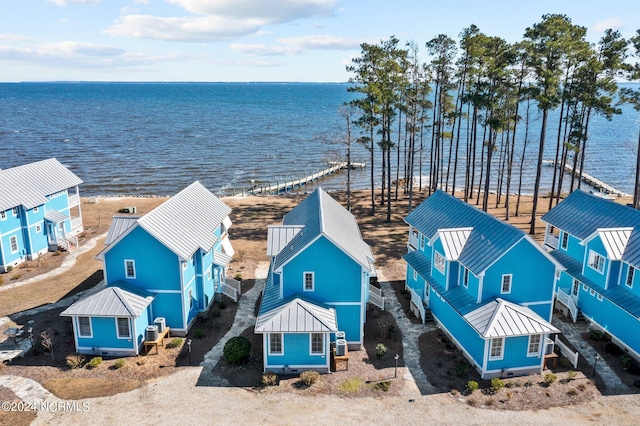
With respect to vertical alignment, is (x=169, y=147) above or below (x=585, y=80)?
below

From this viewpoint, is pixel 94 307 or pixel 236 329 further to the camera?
pixel 236 329

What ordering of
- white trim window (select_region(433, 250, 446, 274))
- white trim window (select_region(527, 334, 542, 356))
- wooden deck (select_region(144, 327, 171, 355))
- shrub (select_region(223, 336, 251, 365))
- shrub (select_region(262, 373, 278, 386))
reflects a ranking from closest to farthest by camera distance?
shrub (select_region(262, 373, 278, 386)) → white trim window (select_region(527, 334, 542, 356)) → shrub (select_region(223, 336, 251, 365)) → wooden deck (select_region(144, 327, 171, 355)) → white trim window (select_region(433, 250, 446, 274))

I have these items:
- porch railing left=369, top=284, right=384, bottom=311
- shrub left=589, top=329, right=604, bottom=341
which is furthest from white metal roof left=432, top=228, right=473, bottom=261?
shrub left=589, top=329, right=604, bottom=341

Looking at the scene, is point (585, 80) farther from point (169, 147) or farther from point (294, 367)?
point (169, 147)

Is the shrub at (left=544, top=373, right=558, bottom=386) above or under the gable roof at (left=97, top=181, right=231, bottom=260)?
under

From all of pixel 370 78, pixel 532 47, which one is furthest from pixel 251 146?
pixel 532 47

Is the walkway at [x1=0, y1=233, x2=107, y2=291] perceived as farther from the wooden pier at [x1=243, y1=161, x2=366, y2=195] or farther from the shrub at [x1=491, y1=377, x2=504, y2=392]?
the shrub at [x1=491, y1=377, x2=504, y2=392]
